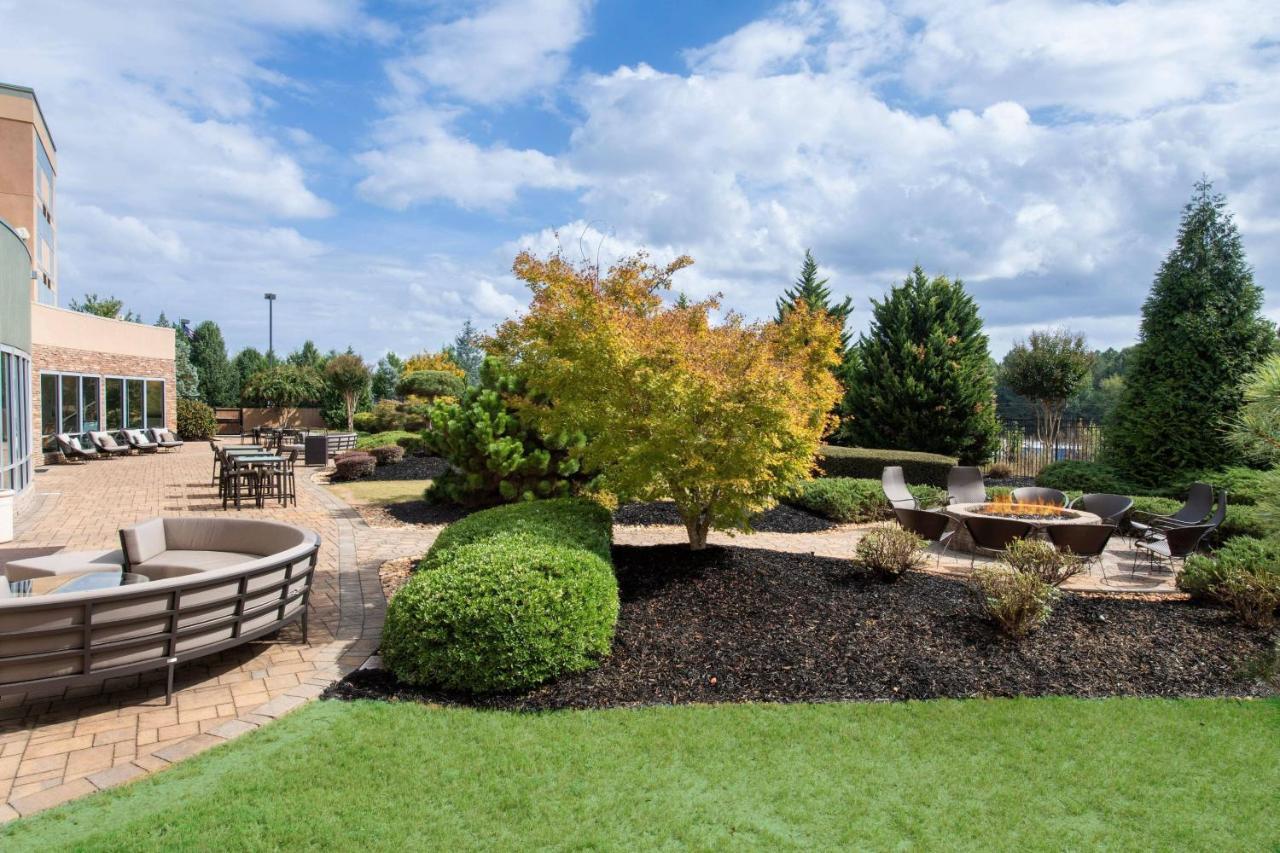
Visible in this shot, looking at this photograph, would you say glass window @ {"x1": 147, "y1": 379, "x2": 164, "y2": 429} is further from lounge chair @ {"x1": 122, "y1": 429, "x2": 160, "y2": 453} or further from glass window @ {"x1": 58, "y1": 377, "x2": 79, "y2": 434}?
glass window @ {"x1": 58, "y1": 377, "x2": 79, "y2": 434}

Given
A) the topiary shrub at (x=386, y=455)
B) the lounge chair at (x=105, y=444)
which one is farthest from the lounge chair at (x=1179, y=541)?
the lounge chair at (x=105, y=444)

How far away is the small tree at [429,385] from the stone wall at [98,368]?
30.0 feet

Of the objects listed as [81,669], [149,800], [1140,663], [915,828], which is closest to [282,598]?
[81,669]

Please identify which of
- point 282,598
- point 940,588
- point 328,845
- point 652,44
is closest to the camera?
point 328,845

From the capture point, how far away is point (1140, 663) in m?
5.37

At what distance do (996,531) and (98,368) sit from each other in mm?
25707

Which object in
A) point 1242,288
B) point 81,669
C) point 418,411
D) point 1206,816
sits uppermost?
point 1242,288

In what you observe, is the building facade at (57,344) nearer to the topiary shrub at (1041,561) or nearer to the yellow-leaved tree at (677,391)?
the yellow-leaved tree at (677,391)

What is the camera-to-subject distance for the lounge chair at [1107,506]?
10453mm

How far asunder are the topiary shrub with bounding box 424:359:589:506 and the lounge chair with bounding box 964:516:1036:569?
5.58 meters

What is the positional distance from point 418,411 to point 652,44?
2319 cm

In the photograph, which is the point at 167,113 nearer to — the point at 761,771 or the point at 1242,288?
the point at 761,771

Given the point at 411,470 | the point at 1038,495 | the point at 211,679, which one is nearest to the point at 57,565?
the point at 211,679

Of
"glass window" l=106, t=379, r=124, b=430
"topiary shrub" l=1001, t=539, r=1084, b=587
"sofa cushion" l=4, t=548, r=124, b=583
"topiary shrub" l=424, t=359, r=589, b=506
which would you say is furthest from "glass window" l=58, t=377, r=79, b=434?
"topiary shrub" l=1001, t=539, r=1084, b=587
